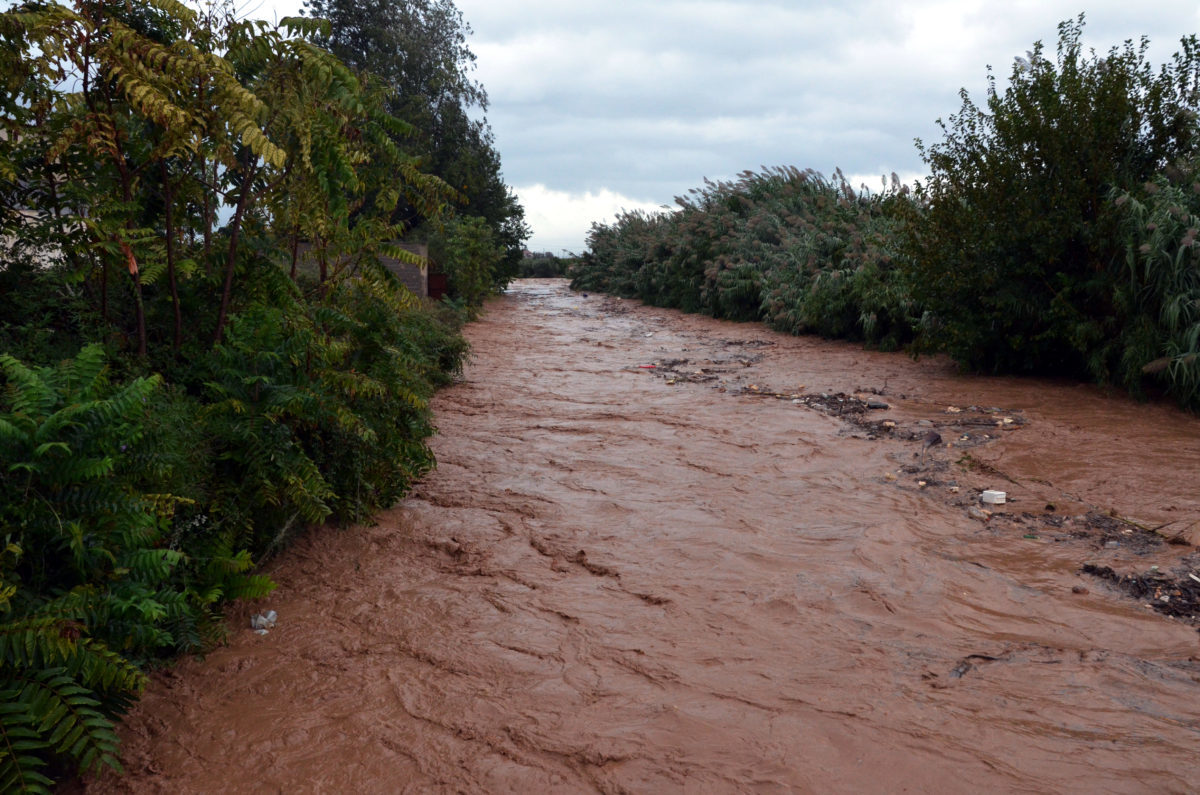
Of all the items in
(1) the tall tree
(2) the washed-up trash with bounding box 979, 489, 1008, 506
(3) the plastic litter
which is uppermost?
(1) the tall tree

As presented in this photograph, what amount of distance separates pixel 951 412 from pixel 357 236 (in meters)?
6.23

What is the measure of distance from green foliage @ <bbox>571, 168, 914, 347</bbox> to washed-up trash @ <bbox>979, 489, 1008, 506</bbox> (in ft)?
19.4

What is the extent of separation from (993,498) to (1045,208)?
206 inches

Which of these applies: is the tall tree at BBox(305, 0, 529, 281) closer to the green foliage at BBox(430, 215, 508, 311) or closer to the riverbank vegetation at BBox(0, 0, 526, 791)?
the green foliage at BBox(430, 215, 508, 311)

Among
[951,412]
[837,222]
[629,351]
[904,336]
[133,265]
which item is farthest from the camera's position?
[837,222]

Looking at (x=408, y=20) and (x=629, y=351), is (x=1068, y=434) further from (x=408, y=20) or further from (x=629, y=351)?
(x=408, y=20)

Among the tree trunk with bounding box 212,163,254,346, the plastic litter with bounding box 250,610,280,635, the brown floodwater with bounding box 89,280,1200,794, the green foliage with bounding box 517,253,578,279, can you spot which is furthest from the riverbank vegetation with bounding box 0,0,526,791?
the green foliage with bounding box 517,253,578,279

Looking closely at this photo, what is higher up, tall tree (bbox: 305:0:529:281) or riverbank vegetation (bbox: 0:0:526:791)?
tall tree (bbox: 305:0:529:281)

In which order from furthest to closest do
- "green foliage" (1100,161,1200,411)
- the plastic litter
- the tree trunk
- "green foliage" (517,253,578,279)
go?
1. "green foliage" (517,253,578,279)
2. "green foliage" (1100,161,1200,411)
3. the tree trunk
4. the plastic litter

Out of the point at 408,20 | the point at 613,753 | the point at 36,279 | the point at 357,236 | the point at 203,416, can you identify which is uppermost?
the point at 408,20

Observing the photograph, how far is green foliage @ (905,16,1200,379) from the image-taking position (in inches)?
356

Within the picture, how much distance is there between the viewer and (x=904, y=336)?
44.3ft

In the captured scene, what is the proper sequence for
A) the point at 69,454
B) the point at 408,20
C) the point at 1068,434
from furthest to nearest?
the point at 408,20
the point at 1068,434
the point at 69,454

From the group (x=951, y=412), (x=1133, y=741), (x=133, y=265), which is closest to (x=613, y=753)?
(x=1133, y=741)
